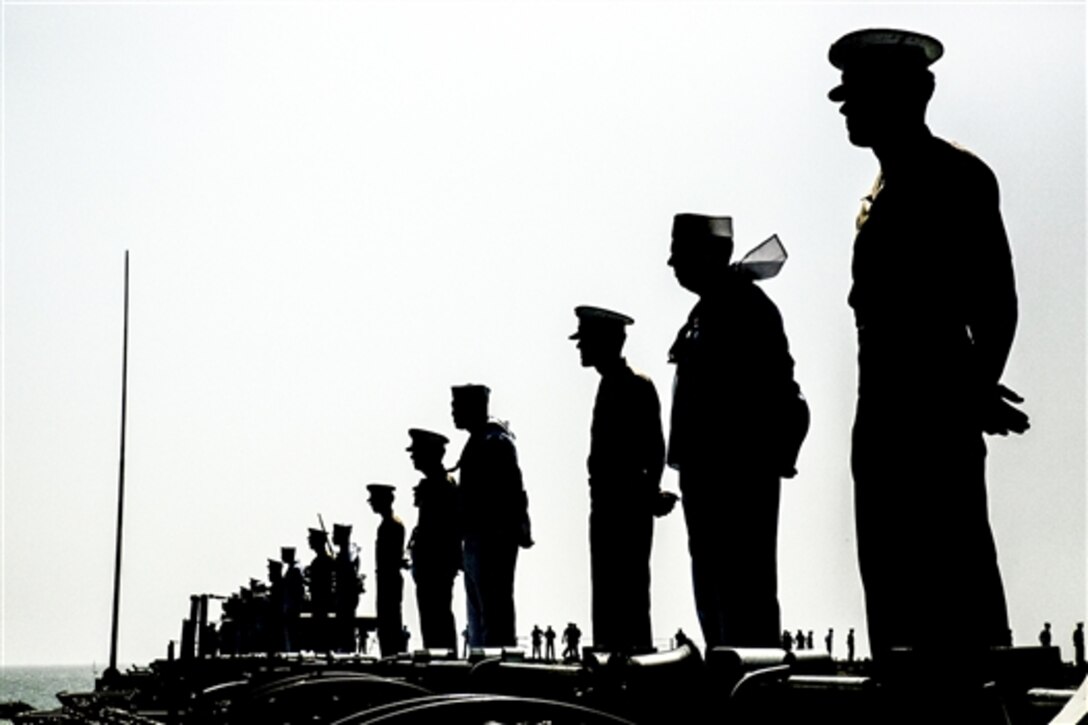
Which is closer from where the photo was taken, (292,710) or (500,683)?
(500,683)

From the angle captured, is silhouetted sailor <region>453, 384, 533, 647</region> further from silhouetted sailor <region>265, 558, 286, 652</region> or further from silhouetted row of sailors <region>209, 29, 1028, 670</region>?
silhouetted sailor <region>265, 558, 286, 652</region>

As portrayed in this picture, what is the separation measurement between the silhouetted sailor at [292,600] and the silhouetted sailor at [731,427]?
692 inches

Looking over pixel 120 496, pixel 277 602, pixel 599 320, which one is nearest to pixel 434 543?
pixel 599 320

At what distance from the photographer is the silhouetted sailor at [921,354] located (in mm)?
5652

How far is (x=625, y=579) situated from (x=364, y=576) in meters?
12.6

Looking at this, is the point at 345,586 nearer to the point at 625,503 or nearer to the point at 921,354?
the point at 625,503

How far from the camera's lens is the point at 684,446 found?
888cm

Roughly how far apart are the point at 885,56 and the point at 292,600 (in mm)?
21416

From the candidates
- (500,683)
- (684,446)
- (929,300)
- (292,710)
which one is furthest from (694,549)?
(929,300)

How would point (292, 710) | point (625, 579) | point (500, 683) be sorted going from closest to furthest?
point (500, 683)
point (292, 710)
point (625, 579)

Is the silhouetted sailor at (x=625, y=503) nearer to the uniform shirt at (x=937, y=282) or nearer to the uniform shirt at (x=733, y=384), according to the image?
the uniform shirt at (x=733, y=384)

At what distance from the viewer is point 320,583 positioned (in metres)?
21.2

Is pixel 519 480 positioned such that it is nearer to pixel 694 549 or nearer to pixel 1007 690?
pixel 694 549

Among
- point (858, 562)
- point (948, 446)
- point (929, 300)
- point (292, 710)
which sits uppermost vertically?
point (929, 300)
